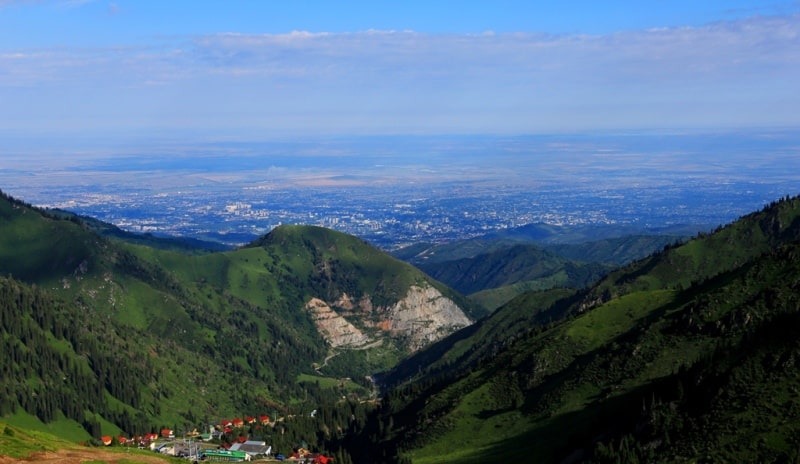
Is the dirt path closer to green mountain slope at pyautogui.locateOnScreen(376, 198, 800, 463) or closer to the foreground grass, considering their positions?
the foreground grass

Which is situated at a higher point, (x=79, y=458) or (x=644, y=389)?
(x=79, y=458)

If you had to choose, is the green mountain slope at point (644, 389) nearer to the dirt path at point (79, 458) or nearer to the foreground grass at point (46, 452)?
the dirt path at point (79, 458)

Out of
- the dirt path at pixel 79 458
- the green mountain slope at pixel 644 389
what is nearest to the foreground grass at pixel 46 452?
the dirt path at pixel 79 458

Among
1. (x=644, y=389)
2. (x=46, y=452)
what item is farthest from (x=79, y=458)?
(x=644, y=389)

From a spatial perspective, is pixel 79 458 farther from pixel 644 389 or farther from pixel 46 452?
pixel 644 389

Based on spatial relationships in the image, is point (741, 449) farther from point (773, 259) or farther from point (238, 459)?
point (238, 459)

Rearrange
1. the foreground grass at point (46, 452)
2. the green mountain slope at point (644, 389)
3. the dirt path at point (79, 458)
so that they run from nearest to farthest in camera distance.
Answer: the dirt path at point (79, 458), the foreground grass at point (46, 452), the green mountain slope at point (644, 389)
